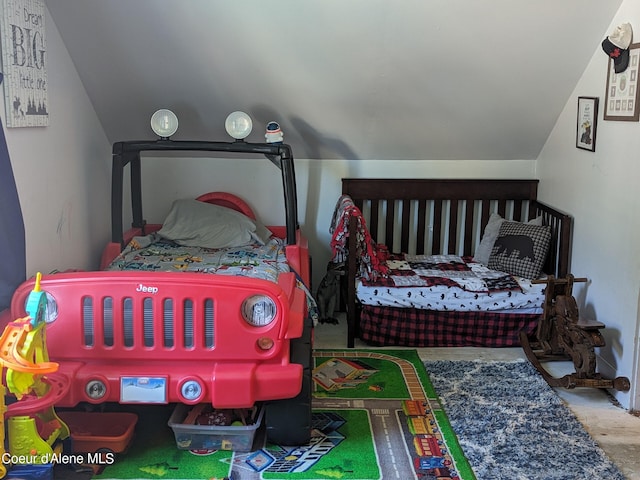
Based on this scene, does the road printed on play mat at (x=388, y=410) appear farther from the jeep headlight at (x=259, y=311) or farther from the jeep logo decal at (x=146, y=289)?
the jeep logo decal at (x=146, y=289)

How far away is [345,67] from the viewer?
11.1ft

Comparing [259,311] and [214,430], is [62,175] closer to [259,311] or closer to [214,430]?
[259,311]

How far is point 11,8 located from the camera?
2592 millimetres

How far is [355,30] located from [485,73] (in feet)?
2.48

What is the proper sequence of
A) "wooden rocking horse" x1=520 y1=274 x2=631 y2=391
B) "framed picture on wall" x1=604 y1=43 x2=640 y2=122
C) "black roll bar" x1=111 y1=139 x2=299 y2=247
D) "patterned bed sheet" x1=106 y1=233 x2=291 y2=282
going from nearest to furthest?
"framed picture on wall" x1=604 y1=43 x2=640 y2=122 < "wooden rocking horse" x1=520 y1=274 x2=631 y2=391 < "patterned bed sheet" x1=106 y1=233 x2=291 y2=282 < "black roll bar" x1=111 y1=139 x2=299 y2=247

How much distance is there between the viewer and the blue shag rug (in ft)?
7.99

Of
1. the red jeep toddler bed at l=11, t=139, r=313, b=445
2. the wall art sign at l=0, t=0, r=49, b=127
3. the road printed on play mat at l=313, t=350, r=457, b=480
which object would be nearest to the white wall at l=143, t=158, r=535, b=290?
the road printed on play mat at l=313, t=350, r=457, b=480

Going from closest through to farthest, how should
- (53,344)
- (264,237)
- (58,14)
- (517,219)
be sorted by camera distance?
(53,344), (58,14), (264,237), (517,219)

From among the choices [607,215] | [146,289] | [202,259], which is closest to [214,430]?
[146,289]

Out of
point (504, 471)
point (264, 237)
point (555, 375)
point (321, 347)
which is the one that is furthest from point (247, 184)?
point (504, 471)

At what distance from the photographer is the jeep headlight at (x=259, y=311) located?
243 cm

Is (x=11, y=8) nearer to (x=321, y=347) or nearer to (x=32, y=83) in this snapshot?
(x=32, y=83)

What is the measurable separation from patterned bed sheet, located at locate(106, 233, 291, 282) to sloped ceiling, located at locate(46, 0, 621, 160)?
2.20 feet

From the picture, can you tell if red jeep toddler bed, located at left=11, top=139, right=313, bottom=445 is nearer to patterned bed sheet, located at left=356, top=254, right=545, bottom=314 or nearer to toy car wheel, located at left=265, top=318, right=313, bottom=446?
toy car wheel, located at left=265, top=318, right=313, bottom=446
